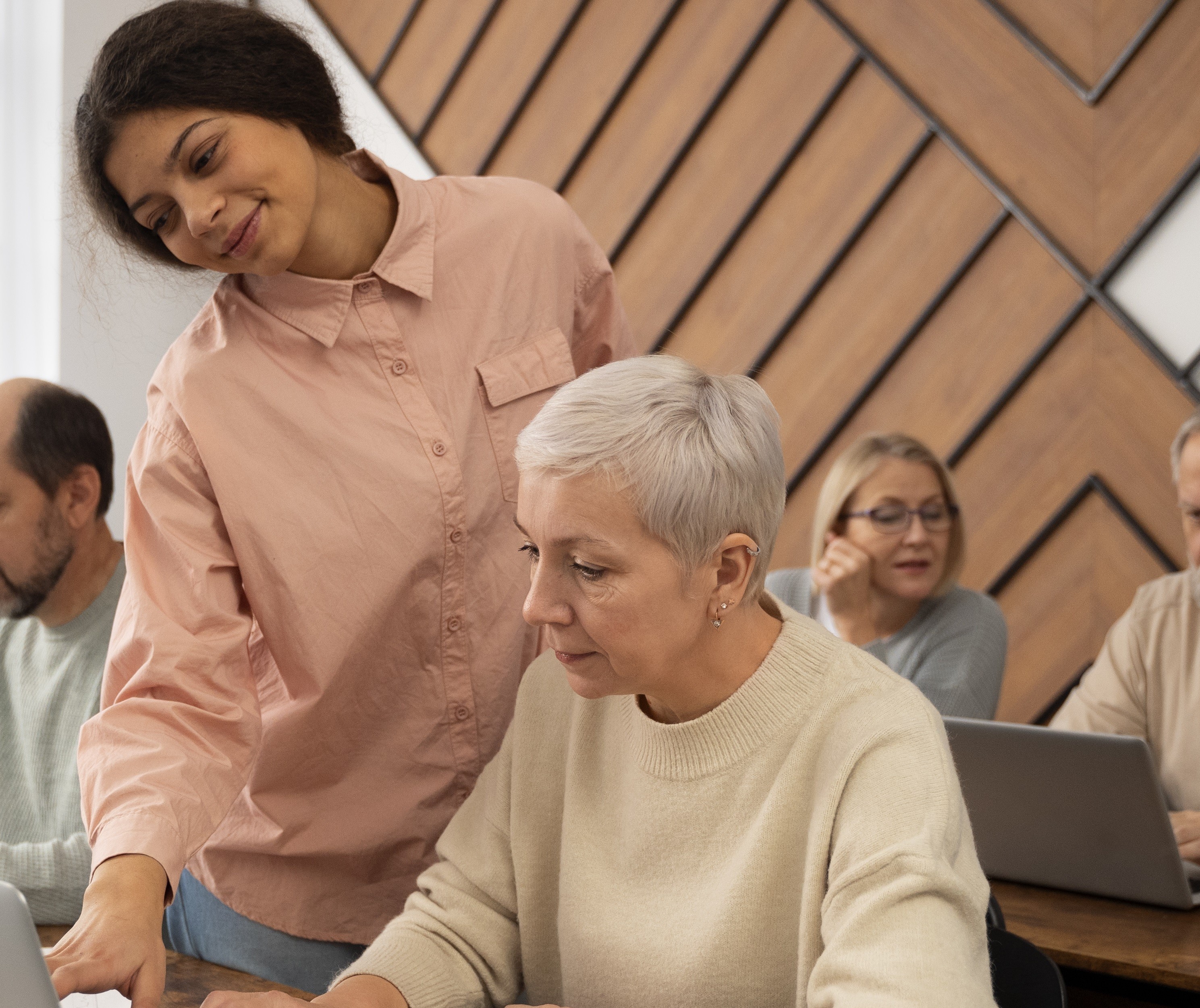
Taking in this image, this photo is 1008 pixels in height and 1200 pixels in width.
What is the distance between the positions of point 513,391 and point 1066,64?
203cm

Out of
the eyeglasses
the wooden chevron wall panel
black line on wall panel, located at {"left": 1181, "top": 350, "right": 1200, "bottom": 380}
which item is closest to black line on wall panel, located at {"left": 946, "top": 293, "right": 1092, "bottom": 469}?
the wooden chevron wall panel

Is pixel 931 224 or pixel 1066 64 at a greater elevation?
pixel 1066 64

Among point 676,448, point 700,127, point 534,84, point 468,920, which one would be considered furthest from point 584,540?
point 534,84

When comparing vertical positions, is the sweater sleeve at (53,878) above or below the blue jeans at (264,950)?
below

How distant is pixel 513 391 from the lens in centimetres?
149

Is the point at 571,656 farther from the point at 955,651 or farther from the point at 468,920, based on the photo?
the point at 955,651

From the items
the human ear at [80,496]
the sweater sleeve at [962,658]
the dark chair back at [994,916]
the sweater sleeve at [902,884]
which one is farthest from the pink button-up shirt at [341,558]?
the sweater sleeve at [962,658]

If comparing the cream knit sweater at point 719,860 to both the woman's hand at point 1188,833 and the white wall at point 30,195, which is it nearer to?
the woman's hand at point 1188,833

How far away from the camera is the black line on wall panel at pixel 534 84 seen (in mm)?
3658

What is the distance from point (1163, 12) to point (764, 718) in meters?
2.26

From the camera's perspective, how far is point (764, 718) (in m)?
1.27

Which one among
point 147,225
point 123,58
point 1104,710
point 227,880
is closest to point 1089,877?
point 1104,710

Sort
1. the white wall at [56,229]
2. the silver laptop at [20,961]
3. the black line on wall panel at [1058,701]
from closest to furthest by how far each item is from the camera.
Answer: the silver laptop at [20,961] < the black line on wall panel at [1058,701] < the white wall at [56,229]

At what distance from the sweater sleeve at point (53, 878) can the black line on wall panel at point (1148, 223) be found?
2.38m
